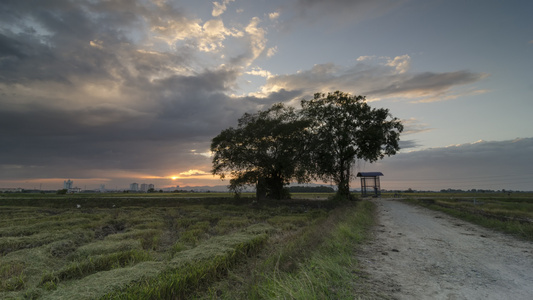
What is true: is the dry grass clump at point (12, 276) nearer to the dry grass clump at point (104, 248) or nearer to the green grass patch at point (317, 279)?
the dry grass clump at point (104, 248)

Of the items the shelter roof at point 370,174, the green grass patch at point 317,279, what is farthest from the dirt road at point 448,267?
the shelter roof at point 370,174

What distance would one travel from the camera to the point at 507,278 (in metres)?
5.25

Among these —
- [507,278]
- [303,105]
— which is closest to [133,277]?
[507,278]

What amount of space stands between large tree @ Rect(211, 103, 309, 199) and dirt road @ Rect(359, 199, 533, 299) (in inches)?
892

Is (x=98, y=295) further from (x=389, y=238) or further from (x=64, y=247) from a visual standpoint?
(x=389, y=238)

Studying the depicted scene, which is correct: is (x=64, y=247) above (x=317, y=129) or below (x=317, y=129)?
below

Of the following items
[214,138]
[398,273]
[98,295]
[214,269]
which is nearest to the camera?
[98,295]

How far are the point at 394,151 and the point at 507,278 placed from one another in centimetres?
3257

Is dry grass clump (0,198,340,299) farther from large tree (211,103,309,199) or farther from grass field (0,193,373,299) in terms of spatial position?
large tree (211,103,309,199)

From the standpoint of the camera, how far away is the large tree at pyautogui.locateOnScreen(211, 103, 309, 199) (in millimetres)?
32469

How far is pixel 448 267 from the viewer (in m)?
6.01

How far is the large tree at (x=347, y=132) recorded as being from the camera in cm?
3444

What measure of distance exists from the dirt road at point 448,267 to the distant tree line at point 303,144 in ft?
73.9

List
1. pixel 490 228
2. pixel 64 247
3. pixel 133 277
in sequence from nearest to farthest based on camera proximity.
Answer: pixel 133 277
pixel 64 247
pixel 490 228
